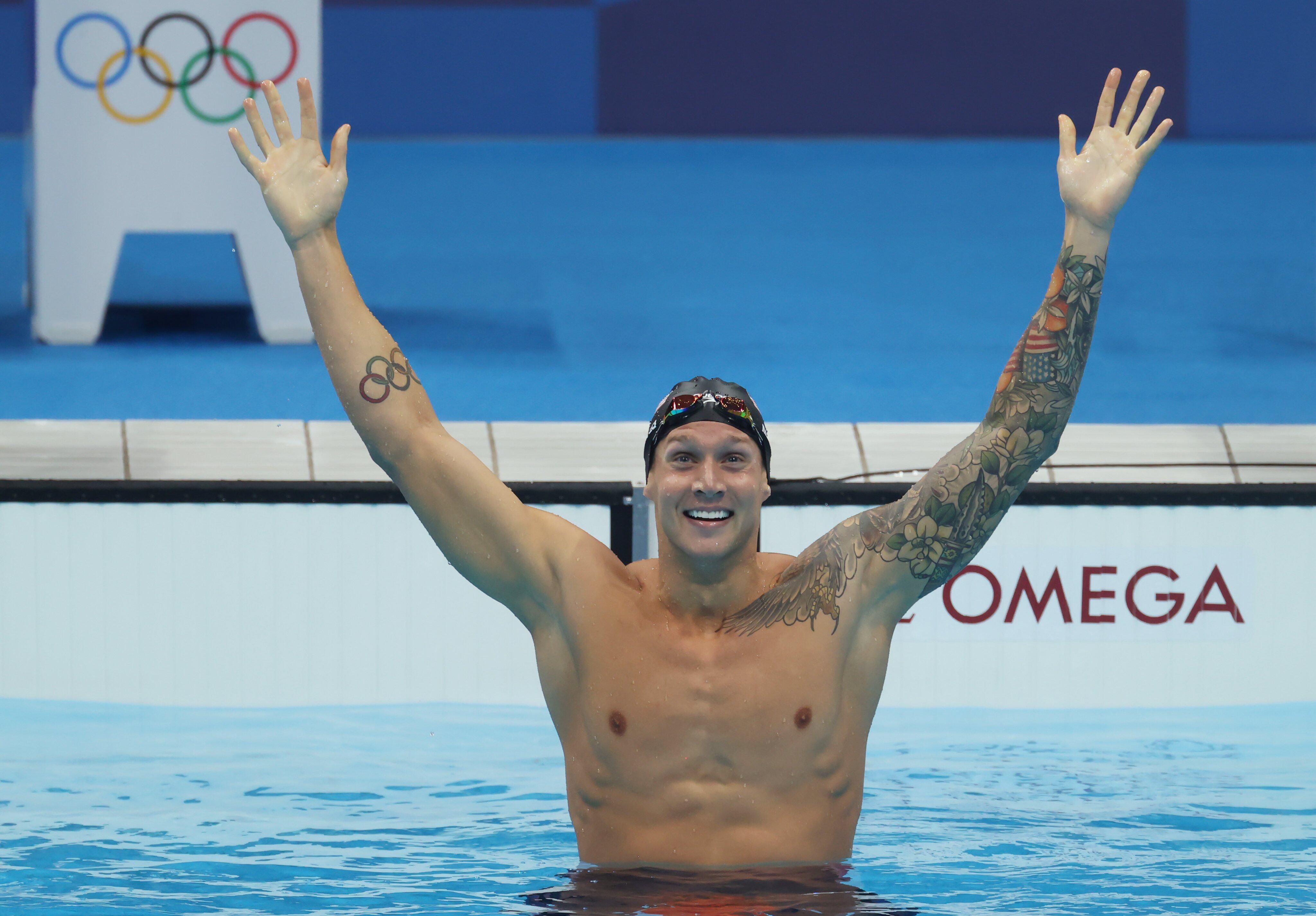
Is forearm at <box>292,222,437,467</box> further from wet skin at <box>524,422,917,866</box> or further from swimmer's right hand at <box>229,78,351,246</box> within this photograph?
wet skin at <box>524,422,917,866</box>

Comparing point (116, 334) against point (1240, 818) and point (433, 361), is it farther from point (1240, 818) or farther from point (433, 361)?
point (1240, 818)

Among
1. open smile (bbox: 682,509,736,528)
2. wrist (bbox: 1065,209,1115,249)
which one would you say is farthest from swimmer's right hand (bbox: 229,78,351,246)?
wrist (bbox: 1065,209,1115,249)

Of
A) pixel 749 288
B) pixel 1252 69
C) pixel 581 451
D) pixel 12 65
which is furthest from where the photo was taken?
pixel 1252 69

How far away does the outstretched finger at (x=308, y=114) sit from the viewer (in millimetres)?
3244

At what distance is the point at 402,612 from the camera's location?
5.74m

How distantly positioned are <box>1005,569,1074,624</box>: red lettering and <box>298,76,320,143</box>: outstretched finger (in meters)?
3.17

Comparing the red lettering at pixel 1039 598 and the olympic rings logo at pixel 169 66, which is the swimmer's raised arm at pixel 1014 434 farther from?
the olympic rings logo at pixel 169 66

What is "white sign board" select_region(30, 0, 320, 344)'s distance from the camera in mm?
8820

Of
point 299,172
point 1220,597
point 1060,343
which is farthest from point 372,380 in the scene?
point 1220,597

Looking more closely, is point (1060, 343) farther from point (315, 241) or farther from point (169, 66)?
point (169, 66)

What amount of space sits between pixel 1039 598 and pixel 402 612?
2.01 m

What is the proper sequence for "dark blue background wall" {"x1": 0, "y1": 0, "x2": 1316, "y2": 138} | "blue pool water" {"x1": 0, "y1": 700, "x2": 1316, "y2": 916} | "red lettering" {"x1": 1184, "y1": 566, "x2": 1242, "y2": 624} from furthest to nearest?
1. "dark blue background wall" {"x1": 0, "y1": 0, "x2": 1316, "y2": 138}
2. "red lettering" {"x1": 1184, "y1": 566, "x2": 1242, "y2": 624}
3. "blue pool water" {"x1": 0, "y1": 700, "x2": 1316, "y2": 916}

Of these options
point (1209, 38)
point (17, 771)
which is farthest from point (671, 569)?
point (1209, 38)

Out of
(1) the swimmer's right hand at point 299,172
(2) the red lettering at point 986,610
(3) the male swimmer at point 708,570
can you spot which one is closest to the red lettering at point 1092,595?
(2) the red lettering at point 986,610
